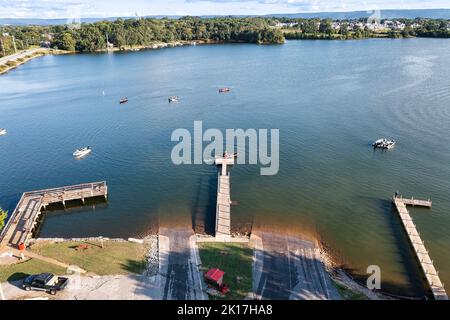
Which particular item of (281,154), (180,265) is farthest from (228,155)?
(180,265)

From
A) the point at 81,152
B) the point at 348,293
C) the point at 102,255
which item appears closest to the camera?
the point at 348,293

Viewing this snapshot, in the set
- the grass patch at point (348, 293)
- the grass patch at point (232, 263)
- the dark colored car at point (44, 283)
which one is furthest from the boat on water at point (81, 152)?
the grass patch at point (348, 293)

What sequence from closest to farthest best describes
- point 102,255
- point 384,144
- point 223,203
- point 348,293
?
point 348,293
point 102,255
point 223,203
point 384,144

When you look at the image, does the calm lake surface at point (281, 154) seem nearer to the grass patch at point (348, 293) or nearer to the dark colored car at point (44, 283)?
the grass patch at point (348, 293)

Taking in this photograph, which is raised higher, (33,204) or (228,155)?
(228,155)

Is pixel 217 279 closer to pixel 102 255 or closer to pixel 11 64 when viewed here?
pixel 102 255

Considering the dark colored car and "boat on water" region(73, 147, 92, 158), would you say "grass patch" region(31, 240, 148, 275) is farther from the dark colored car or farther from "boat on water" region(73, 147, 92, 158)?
"boat on water" region(73, 147, 92, 158)

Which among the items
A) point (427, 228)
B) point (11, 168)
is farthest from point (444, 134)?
point (11, 168)
